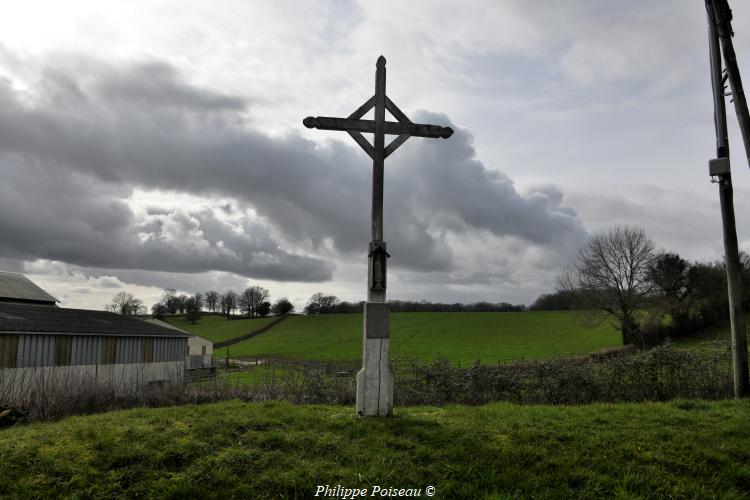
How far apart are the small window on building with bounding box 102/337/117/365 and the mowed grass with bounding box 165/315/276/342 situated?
168ft

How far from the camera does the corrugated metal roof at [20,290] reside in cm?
4244

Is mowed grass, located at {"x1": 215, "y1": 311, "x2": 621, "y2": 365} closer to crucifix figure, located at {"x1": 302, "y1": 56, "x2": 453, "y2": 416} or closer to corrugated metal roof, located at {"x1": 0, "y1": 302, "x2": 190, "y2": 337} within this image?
corrugated metal roof, located at {"x1": 0, "y1": 302, "x2": 190, "y2": 337}

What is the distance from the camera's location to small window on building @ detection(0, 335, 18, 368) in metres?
20.9

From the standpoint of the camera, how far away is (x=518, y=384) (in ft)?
35.0

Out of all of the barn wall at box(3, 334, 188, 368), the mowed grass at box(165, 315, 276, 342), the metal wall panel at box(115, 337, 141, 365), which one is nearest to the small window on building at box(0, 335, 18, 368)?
the barn wall at box(3, 334, 188, 368)

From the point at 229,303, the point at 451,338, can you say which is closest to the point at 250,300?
the point at 229,303

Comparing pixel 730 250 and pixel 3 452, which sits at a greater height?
pixel 730 250

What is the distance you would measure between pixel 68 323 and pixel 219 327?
64.2 metres

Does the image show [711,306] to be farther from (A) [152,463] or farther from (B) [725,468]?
(A) [152,463]

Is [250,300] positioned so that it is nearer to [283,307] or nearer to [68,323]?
[283,307]

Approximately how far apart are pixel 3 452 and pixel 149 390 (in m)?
6.40

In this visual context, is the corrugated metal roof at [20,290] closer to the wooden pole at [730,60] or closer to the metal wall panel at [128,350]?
the metal wall panel at [128,350]

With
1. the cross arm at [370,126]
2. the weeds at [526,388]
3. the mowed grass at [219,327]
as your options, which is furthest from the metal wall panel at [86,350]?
the mowed grass at [219,327]

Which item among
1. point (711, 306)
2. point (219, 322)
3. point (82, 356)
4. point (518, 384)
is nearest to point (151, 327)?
point (82, 356)
